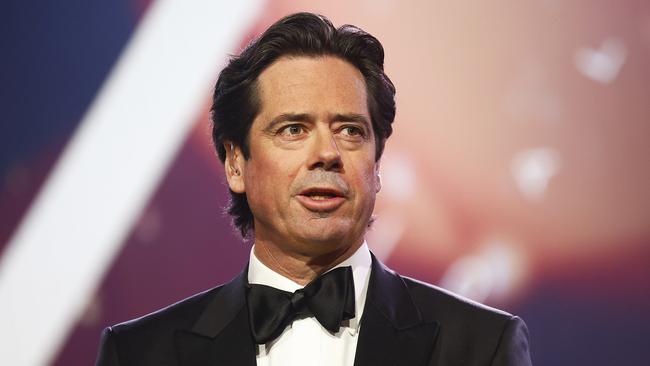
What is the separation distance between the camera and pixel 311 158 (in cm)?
238

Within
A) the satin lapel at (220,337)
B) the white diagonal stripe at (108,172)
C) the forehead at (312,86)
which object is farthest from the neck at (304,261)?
the white diagonal stripe at (108,172)

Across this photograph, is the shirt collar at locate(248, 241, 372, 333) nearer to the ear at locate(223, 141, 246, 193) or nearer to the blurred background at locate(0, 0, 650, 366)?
the ear at locate(223, 141, 246, 193)

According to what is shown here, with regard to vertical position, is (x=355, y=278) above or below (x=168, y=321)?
above

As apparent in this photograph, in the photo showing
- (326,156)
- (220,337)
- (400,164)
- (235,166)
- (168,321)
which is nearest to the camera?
(326,156)

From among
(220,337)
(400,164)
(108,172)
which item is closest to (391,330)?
(220,337)

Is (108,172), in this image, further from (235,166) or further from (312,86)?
(312,86)

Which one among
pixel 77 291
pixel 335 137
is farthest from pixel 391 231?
pixel 77 291

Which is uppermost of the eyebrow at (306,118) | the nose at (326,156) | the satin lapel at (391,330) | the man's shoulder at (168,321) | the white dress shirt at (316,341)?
the eyebrow at (306,118)

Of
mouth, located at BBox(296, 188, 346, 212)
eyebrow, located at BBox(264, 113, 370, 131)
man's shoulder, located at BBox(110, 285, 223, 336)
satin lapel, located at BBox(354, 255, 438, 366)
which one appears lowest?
man's shoulder, located at BBox(110, 285, 223, 336)

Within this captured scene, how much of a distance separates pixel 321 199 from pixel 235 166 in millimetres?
405

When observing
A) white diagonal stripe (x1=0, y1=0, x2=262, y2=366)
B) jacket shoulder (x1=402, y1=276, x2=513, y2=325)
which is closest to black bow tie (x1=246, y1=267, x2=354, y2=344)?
jacket shoulder (x1=402, y1=276, x2=513, y2=325)

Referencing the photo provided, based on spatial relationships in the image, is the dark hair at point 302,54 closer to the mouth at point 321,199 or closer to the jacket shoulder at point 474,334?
the mouth at point 321,199

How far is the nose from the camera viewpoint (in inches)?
92.6

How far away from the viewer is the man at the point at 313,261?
2.36 m
